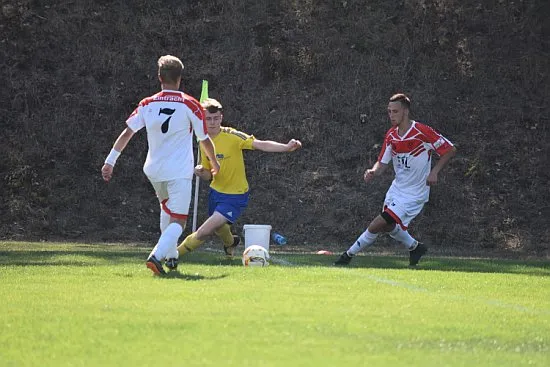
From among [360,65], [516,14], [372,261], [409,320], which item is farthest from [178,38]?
[409,320]

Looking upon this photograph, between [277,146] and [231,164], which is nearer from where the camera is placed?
[277,146]

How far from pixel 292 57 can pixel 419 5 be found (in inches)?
122

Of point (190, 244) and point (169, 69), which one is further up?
point (169, 69)

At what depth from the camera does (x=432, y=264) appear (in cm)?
1434

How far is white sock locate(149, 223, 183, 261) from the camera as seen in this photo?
→ 418 inches

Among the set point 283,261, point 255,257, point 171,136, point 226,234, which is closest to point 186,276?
point 171,136

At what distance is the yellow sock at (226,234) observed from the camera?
13.6 meters

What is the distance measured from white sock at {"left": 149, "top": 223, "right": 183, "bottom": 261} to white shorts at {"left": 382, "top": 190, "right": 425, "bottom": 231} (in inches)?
146

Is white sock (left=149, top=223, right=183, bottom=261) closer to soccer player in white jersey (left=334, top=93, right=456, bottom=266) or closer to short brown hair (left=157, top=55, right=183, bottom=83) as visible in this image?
short brown hair (left=157, top=55, right=183, bottom=83)

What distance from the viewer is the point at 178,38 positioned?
24609mm

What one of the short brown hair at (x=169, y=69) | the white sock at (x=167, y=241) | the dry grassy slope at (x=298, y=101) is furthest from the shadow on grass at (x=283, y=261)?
the dry grassy slope at (x=298, y=101)

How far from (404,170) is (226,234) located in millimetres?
2258

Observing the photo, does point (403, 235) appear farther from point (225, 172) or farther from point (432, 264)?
point (225, 172)

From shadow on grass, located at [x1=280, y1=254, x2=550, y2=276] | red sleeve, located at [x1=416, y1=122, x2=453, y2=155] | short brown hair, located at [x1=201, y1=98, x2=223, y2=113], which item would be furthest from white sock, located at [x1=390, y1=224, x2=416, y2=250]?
short brown hair, located at [x1=201, y1=98, x2=223, y2=113]
